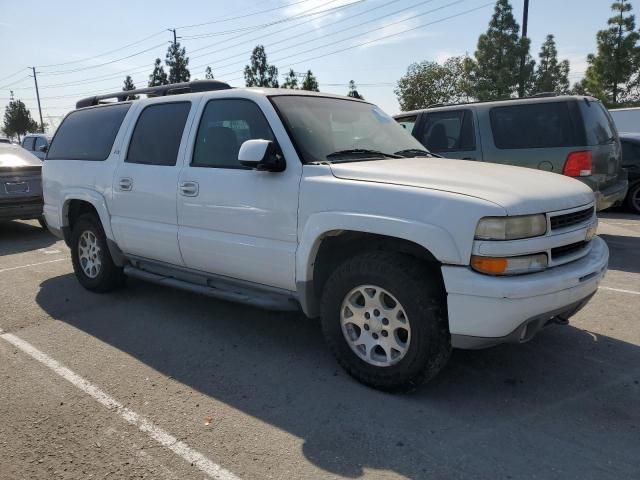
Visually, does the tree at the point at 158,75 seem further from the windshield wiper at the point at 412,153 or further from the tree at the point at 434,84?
the windshield wiper at the point at 412,153

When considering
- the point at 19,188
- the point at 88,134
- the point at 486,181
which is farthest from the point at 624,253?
the point at 19,188

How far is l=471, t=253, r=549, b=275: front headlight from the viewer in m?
2.82

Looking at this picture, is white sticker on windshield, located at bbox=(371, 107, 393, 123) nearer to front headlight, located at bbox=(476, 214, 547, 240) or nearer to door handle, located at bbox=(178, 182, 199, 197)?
door handle, located at bbox=(178, 182, 199, 197)

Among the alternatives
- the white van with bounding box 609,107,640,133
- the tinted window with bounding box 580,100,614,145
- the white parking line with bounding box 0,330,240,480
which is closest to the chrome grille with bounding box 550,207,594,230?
the white parking line with bounding box 0,330,240,480

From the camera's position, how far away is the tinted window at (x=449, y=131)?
734 cm

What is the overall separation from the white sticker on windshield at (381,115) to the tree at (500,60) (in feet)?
99.2

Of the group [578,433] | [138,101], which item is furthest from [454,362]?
[138,101]

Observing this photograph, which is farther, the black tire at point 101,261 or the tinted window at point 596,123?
the tinted window at point 596,123

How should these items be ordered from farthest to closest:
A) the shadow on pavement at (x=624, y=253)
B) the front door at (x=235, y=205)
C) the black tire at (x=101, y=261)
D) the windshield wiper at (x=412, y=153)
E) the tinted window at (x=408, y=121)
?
1. the tinted window at (x=408, y=121)
2. the shadow on pavement at (x=624, y=253)
3. the black tire at (x=101, y=261)
4. the windshield wiper at (x=412, y=153)
5. the front door at (x=235, y=205)

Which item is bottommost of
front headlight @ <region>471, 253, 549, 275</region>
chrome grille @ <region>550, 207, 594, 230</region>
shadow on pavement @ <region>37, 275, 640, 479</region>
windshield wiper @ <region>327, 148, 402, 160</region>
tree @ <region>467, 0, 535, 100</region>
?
shadow on pavement @ <region>37, 275, 640, 479</region>

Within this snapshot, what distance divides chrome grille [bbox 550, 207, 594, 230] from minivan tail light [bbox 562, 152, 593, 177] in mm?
3412

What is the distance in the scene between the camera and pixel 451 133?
7.52m

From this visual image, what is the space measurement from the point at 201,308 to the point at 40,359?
59.1 inches

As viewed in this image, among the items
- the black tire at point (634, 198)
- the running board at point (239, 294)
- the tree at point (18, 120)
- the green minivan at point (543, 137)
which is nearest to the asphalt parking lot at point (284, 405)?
the running board at point (239, 294)
